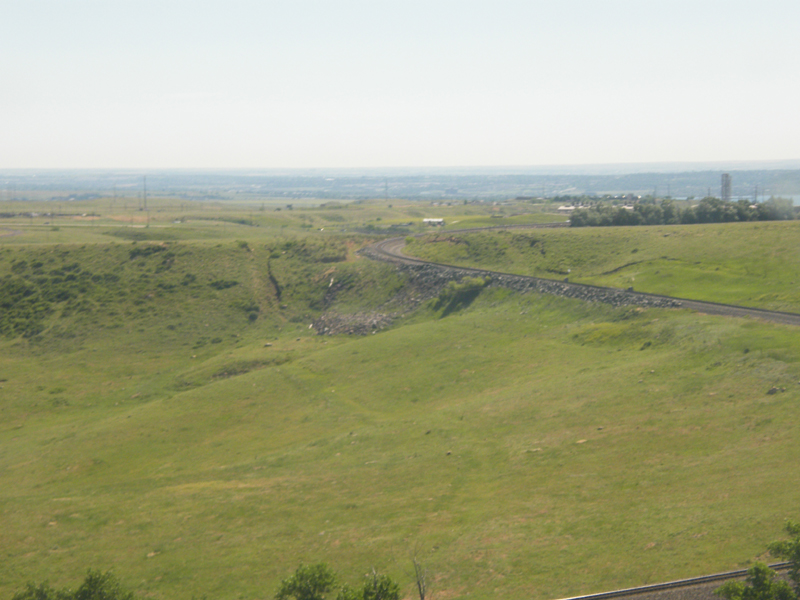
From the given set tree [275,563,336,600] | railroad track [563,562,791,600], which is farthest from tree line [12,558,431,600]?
railroad track [563,562,791,600]

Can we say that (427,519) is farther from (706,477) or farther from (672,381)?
(672,381)

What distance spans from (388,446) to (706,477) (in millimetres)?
21017

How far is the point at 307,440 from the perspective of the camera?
1984 inches

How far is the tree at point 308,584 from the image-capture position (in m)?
24.1

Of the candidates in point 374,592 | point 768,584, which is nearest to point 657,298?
point 768,584

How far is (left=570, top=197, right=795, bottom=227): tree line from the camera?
108812 mm

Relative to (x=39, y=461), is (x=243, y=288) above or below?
above

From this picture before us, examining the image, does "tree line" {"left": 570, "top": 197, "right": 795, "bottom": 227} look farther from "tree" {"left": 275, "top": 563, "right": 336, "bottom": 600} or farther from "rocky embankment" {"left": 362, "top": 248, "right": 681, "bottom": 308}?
"tree" {"left": 275, "top": 563, "right": 336, "bottom": 600}

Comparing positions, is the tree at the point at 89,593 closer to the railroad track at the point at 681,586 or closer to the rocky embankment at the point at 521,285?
the railroad track at the point at 681,586

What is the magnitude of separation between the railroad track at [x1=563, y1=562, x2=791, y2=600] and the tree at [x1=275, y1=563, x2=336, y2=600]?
9.33m

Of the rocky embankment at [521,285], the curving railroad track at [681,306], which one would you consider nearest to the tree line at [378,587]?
the curving railroad track at [681,306]

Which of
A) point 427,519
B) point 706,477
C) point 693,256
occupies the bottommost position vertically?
point 427,519

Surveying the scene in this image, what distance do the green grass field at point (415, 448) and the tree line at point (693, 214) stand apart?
73.3 ft

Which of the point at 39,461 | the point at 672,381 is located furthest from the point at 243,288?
the point at 672,381
